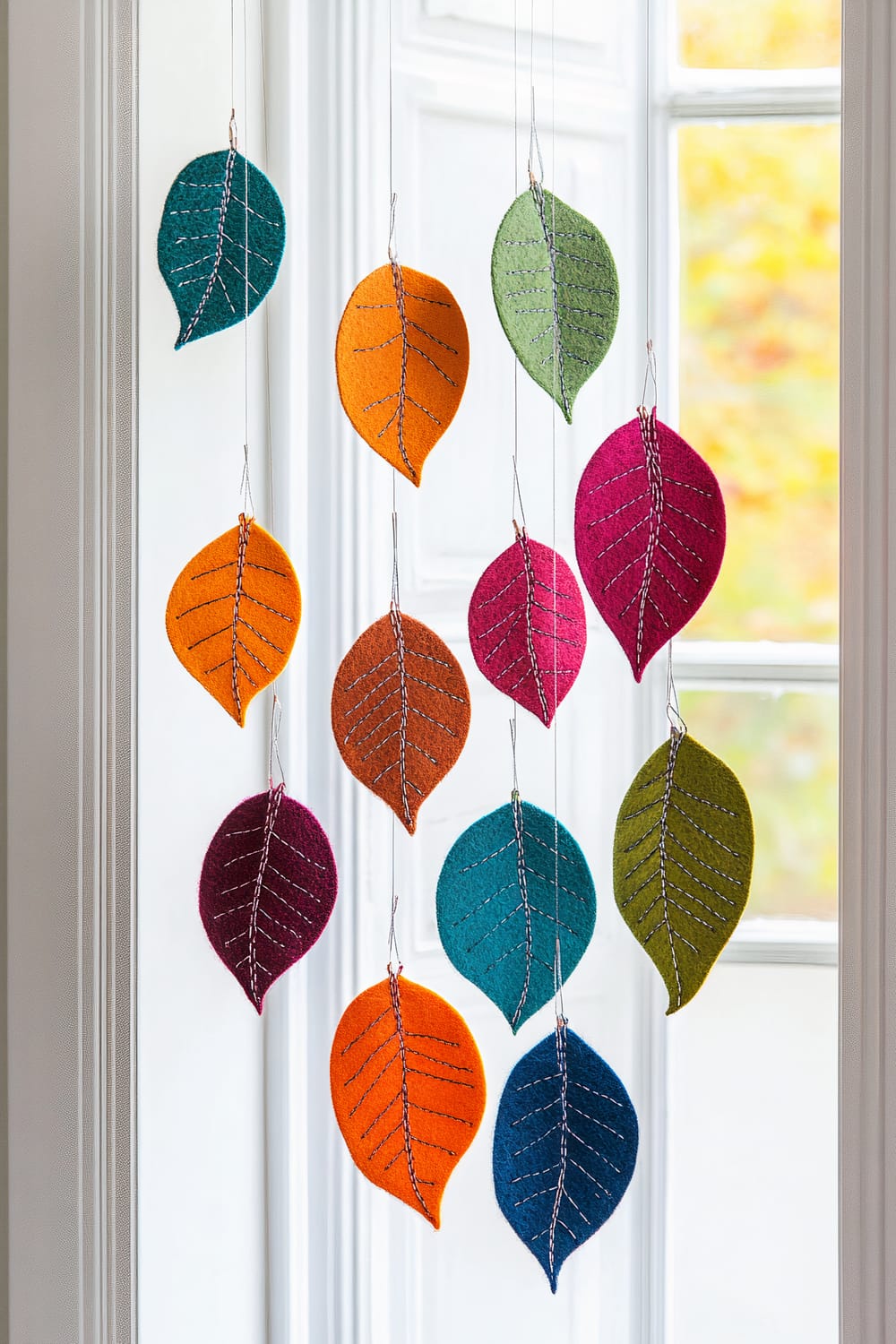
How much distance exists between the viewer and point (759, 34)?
39.0 inches

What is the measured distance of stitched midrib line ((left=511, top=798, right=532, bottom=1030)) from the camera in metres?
0.84

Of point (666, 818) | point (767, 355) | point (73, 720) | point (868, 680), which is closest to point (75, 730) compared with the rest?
point (73, 720)

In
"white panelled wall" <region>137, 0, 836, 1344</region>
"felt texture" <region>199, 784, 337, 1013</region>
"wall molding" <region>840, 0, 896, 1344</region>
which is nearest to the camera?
"wall molding" <region>840, 0, 896, 1344</region>

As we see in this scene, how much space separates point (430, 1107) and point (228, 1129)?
237 mm

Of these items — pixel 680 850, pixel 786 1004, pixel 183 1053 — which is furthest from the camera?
pixel 786 1004

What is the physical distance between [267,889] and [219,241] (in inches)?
20.6

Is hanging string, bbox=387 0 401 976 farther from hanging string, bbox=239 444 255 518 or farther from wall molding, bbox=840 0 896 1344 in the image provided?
wall molding, bbox=840 0 896 1344

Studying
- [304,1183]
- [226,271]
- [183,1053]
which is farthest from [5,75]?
[304,1183]

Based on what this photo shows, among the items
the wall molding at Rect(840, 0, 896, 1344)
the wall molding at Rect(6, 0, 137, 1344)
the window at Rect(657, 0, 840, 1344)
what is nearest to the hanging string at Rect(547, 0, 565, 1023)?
the window at Rect(657, 0, 840, 1344)

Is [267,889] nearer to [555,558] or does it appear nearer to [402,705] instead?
[402,705]

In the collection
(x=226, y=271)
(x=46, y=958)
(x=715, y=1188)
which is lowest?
(x=715, y=1188)

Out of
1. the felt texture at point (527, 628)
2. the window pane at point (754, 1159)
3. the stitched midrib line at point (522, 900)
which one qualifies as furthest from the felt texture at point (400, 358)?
the window pane at point (754, 1159)

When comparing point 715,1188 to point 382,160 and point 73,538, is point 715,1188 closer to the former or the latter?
point 73,538

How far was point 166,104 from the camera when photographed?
2.86 ft
